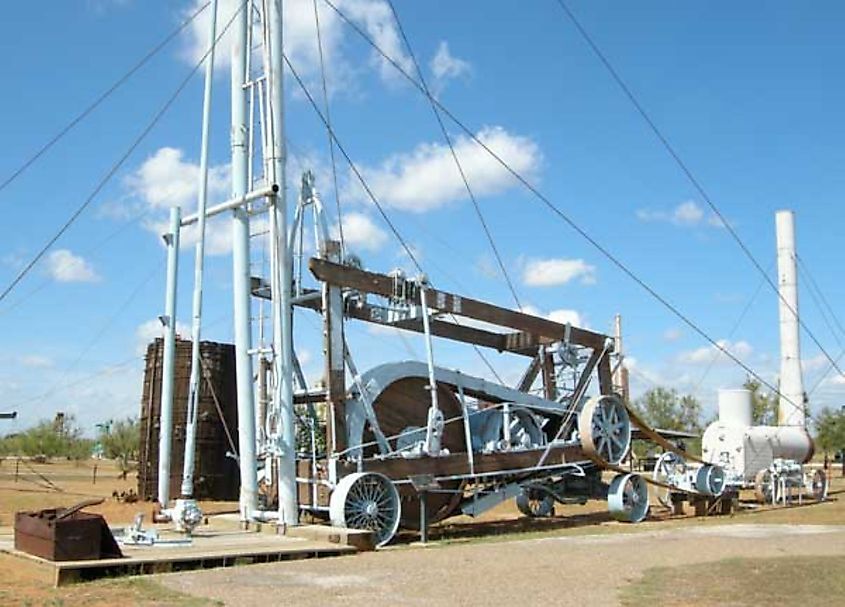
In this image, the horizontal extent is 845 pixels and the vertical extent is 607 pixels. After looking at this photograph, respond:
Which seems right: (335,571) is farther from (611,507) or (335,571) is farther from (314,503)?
(611,507)

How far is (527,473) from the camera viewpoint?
76.1ft

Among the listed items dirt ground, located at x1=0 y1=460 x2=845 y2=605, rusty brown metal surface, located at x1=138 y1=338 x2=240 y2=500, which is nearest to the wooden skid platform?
dirt ground, located at x1=0 y1=460 x2=845 y2=605

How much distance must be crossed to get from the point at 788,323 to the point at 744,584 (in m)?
36.2

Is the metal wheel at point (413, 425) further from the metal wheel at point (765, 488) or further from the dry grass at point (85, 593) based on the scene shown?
the metal wheel at point (765, 488)

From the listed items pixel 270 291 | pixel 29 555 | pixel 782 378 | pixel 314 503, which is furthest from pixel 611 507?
pixel 782 378

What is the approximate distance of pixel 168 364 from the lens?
63.4 feet

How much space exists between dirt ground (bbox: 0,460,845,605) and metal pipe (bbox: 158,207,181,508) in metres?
3.86

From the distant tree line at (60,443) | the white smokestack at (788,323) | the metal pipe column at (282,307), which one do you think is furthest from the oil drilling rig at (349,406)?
the distant tree line at (60,443)

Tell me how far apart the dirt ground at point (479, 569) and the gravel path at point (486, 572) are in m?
0.02

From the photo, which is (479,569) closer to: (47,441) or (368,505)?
(368,505)

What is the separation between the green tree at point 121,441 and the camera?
59938 mm

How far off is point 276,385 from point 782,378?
111 ft

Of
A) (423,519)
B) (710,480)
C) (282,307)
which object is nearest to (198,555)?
(282,307)

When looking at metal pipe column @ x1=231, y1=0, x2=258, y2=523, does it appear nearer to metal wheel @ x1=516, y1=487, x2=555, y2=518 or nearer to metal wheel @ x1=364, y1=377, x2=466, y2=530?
metal wheel @ x1=364, y1=377, x2=466, y2=530
